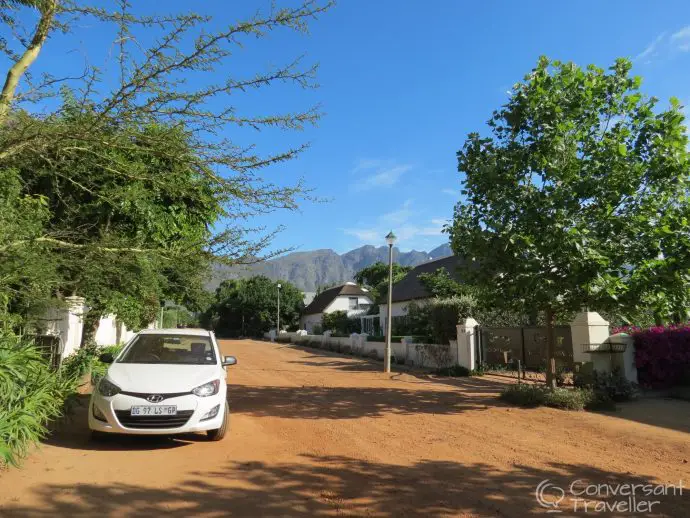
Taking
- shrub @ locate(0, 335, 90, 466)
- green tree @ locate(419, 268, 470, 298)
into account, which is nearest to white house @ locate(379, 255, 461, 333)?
green tree @ locate(419, 268, 470, 298)

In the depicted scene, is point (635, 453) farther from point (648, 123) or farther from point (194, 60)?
point (194, 60)

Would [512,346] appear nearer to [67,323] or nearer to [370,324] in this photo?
[67,323]

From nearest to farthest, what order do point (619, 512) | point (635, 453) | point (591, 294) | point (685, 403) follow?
point (619, 512)
point (635, 453)
point (591, 294)
point (685, 403)

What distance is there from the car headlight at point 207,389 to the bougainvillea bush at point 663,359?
9709 millimetres

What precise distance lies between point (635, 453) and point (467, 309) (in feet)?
40.8

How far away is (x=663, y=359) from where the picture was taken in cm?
1126

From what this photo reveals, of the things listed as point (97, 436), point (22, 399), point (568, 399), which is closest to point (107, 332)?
point (97, 436)

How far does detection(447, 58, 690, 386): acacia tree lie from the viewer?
A: 883 cm

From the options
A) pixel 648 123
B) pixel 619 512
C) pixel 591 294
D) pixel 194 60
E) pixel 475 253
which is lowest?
pixel 619 512

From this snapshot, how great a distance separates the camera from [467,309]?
1888cm

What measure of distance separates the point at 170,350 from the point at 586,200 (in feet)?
25.8

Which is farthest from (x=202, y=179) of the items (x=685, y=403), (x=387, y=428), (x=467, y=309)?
(x=467, y=309)

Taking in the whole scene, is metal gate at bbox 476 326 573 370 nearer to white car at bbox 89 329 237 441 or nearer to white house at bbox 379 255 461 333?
white car at bbox 89 329 237 441

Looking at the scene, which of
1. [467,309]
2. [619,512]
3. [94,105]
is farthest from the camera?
[467,309]
